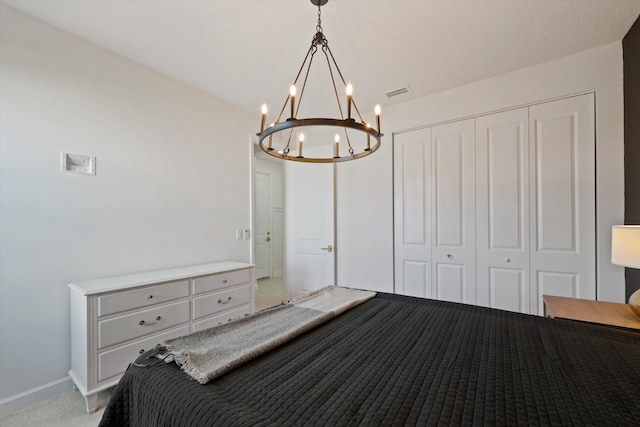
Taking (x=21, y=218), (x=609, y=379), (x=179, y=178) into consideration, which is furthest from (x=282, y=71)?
(x=609, y=379)

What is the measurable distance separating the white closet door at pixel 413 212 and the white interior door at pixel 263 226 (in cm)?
309

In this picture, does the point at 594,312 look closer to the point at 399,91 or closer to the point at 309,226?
the point at 399,91

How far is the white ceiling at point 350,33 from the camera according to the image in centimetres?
182

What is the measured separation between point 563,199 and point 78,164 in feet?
13.1

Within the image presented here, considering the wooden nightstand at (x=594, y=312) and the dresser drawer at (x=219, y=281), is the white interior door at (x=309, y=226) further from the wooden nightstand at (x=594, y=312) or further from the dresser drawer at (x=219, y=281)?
the wooden nightstand at (x=594, y=312)

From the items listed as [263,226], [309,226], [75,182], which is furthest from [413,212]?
[263,226]

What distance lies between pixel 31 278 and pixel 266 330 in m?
1.85

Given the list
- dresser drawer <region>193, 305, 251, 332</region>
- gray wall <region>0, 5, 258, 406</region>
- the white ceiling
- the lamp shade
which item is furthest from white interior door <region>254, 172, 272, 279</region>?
the lamp shade

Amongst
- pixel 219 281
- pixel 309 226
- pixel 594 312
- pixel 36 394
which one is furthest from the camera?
pixel 309 226

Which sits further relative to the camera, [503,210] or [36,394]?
[503,210]

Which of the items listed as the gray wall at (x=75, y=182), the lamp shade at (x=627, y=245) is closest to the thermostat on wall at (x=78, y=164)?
the gray wall at (x=75, y=182)

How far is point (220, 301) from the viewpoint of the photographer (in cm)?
252

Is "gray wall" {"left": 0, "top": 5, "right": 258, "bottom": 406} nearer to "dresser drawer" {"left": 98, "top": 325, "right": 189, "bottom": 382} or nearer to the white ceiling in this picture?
the white ceiling

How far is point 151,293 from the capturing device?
2.06m
